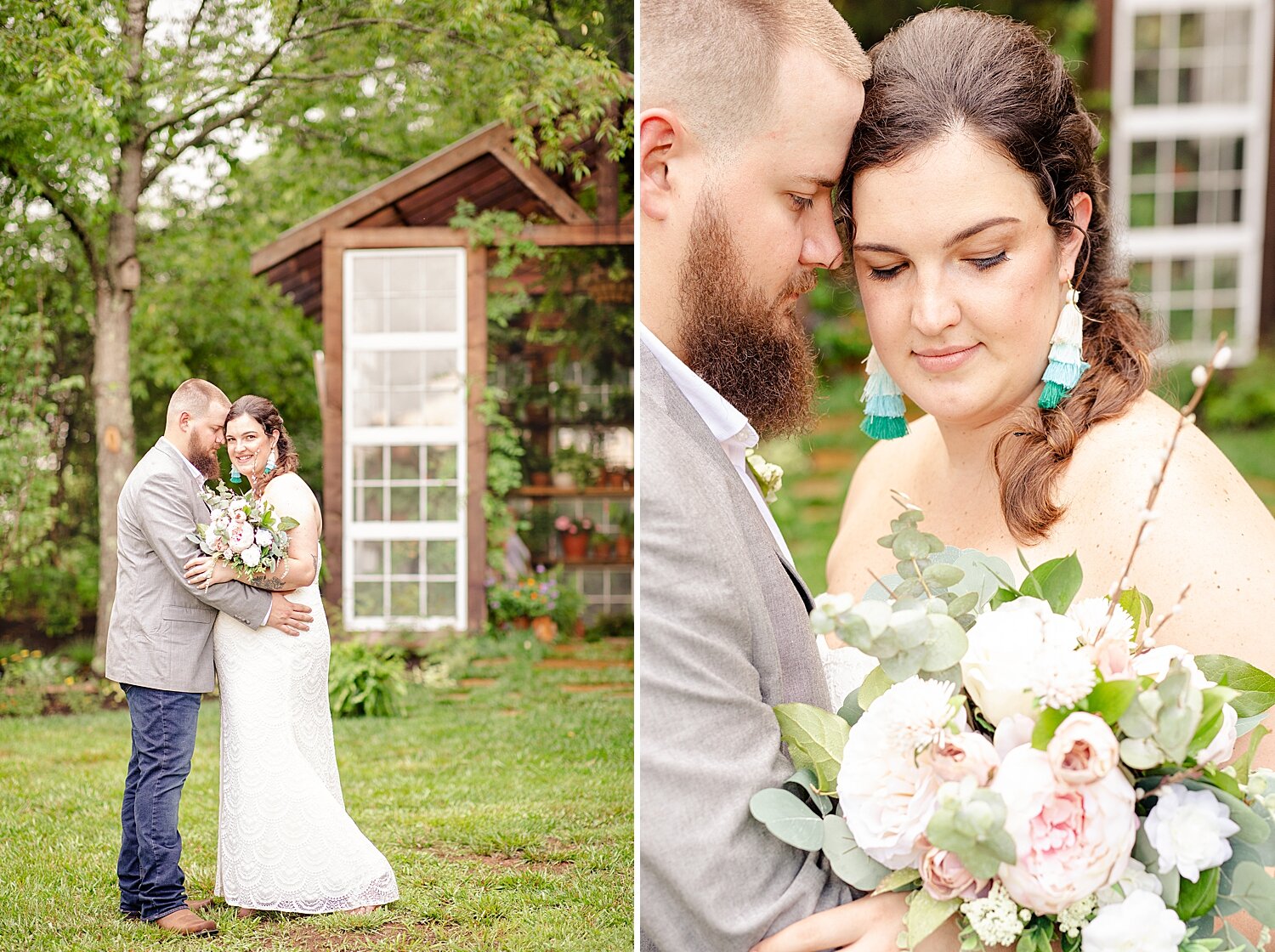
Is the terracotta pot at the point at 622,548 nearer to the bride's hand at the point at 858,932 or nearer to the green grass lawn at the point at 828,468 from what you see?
the green grass lawn at the point at 828,468

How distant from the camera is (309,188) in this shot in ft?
9.74

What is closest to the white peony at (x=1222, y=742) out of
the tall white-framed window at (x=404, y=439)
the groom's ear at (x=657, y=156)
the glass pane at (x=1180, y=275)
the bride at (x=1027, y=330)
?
the bride at (x=1027, y=330)

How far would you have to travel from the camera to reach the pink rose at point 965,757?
1465 mm

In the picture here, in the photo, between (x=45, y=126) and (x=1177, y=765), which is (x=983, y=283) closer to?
(x=1177, y=765)

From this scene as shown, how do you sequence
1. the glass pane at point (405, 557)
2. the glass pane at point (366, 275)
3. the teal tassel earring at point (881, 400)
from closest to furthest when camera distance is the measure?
the teal tassel earring at point (881, 400), the glass pane at point (366, 275), the glass pane at point (405, 557)

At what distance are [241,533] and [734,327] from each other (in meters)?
1.00

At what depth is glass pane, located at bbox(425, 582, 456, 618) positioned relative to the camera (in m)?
3.62

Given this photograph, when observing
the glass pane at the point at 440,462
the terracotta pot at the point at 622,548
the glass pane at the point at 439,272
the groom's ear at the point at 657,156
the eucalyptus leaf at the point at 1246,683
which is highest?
the glass pane at the point at 439,272

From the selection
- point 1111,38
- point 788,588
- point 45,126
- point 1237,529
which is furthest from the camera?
point 1111,38

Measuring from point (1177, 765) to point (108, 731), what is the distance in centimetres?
204

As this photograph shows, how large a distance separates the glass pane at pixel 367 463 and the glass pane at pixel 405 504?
0.16 m

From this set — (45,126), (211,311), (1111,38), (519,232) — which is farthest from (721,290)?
(1111,38)

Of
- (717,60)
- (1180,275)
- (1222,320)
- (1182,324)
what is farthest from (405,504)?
(1222,320)

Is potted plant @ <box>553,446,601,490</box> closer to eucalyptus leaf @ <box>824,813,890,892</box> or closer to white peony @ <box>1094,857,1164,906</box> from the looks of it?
eucalyptus leaf @ <box>824,813,890,892</box>
